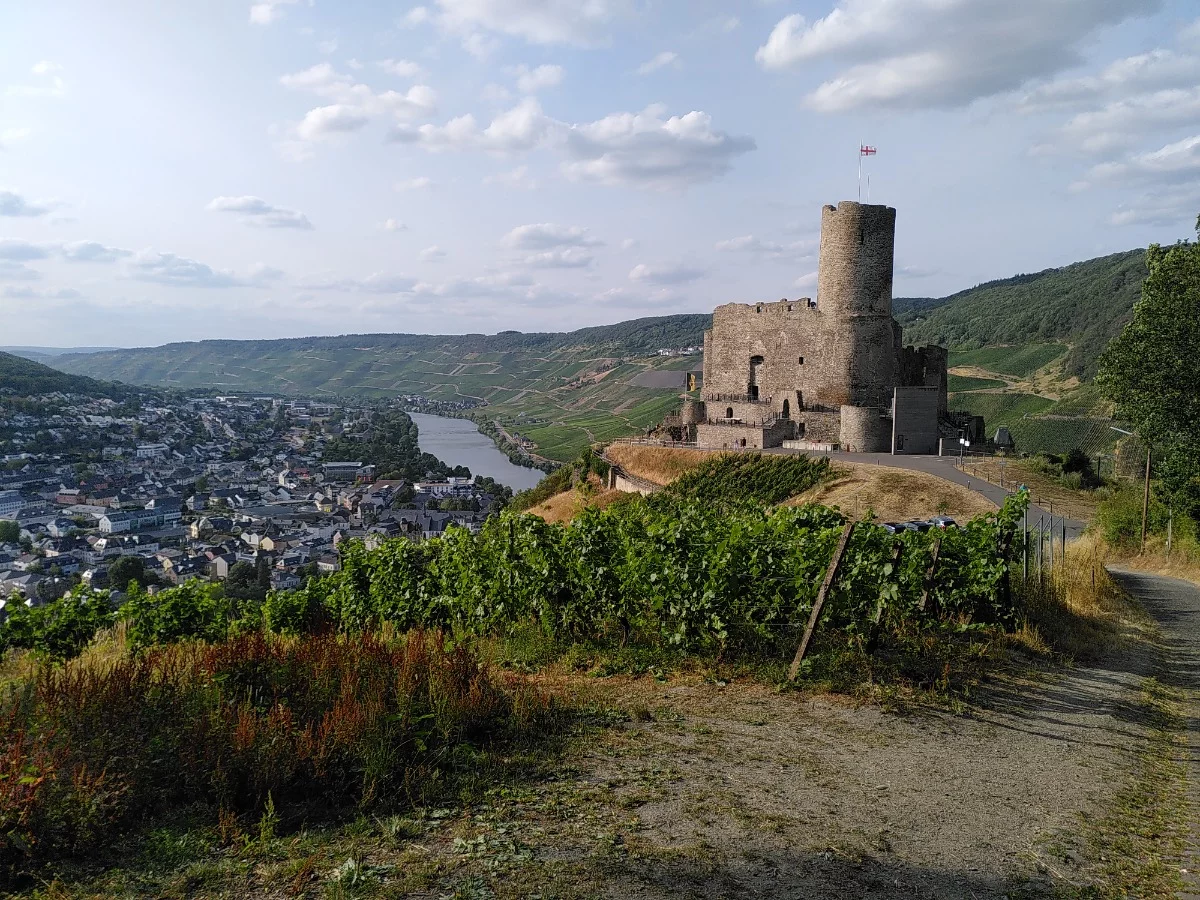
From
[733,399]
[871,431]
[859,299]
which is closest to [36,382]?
[733,399]

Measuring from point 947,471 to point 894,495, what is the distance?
17.1ft

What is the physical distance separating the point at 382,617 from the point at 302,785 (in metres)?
6.86

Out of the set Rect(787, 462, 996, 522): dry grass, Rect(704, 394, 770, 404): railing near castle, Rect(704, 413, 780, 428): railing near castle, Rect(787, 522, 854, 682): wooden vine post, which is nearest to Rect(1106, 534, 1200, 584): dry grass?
Rect(787, 462, 996, 522): dry grass

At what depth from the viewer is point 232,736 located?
519 cm

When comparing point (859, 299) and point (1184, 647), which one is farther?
point (859, 299)

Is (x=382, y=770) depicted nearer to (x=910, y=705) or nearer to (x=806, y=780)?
(x=806, y=780)

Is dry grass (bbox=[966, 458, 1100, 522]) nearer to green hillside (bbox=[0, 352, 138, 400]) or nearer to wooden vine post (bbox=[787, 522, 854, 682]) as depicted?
wooden vine post (bbox=[787, 522, 854, 682])

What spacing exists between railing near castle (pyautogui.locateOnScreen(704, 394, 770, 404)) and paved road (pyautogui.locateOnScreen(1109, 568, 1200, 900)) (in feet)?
80.1

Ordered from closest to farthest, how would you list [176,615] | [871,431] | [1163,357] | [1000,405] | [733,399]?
[176,615] → [1163,357] → [871,431] → [733,399] → [1000,405]

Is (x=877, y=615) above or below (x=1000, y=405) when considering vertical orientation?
above

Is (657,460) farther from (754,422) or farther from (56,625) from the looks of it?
(56,625)

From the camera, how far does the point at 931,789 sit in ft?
19.2

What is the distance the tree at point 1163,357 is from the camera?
16.5 metres

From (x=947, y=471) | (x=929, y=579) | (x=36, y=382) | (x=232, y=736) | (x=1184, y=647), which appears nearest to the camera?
(x=232, y=736)
